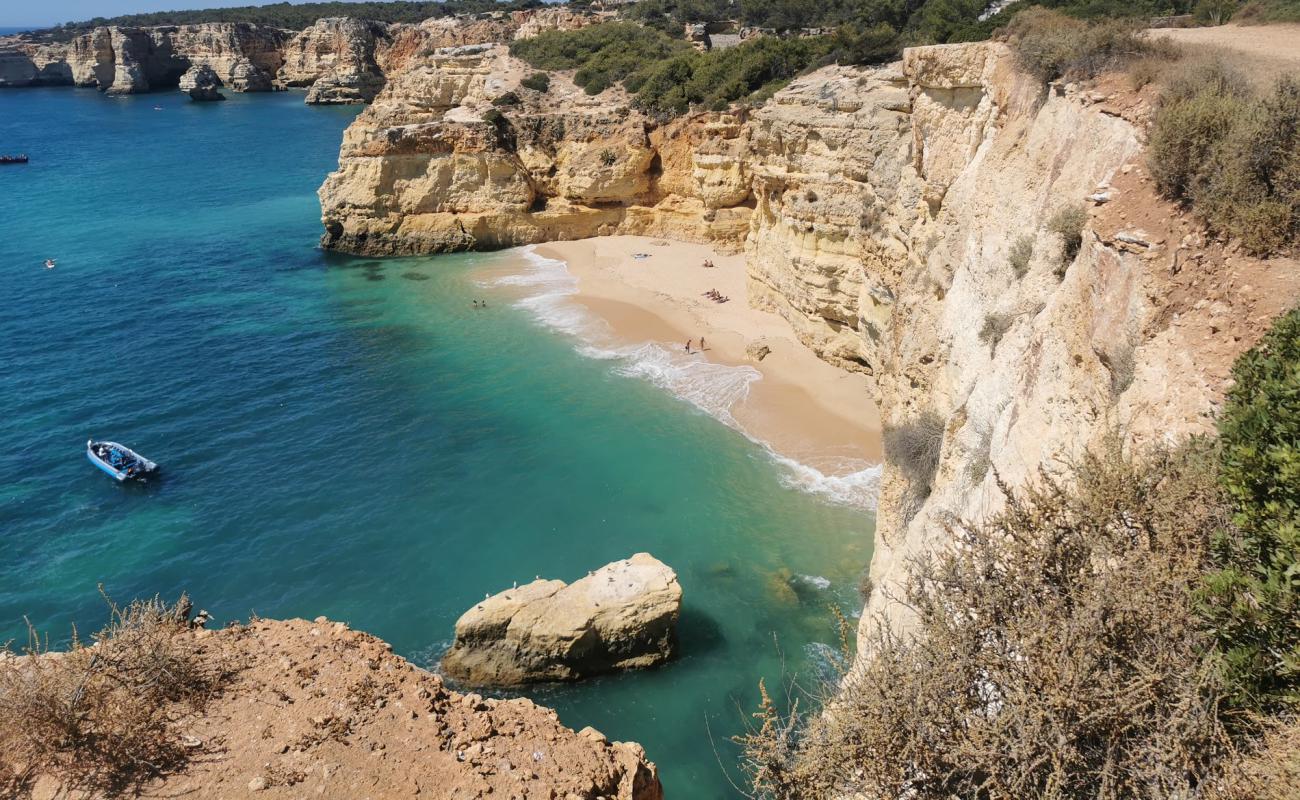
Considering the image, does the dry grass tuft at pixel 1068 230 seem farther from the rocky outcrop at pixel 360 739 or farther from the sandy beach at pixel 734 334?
the sandy beach at pixel 734 334

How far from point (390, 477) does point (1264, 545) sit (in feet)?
61.7

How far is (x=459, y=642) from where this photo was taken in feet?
46.1

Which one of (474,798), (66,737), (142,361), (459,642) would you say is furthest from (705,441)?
(142,361)

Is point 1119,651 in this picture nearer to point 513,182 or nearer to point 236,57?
point 513,182

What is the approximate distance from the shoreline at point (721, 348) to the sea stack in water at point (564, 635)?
6.73m

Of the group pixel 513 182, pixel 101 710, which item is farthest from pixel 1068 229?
pixel 513 182

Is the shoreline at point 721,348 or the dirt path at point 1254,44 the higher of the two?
the dirt path at point 1254,44

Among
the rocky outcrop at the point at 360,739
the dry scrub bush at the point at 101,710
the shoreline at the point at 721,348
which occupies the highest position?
the dry scrub bush at the point at 101,710

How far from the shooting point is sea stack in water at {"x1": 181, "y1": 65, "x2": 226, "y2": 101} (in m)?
92.8

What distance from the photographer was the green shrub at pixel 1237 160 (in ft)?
22.8

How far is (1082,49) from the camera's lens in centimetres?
1154

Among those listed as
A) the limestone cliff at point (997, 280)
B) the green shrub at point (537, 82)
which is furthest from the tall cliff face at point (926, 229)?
the green shrub at point (537, 82)

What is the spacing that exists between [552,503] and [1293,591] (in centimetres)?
1583

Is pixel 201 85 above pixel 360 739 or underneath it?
above
